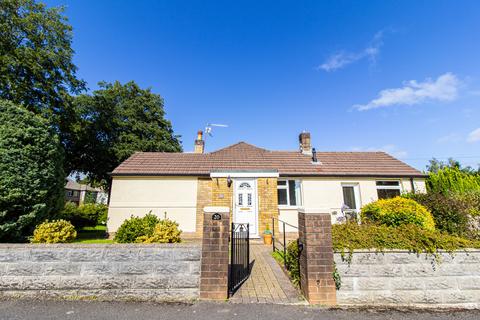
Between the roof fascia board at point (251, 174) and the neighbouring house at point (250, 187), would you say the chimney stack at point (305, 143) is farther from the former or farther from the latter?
the roof fascia board at point (251, 174)

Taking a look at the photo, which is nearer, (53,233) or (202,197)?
(53,233)

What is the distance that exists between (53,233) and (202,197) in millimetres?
5660

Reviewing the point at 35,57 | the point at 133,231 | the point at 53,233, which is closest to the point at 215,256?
the point at 133,231

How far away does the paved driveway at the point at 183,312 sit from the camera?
308 cm

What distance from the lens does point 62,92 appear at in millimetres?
14695

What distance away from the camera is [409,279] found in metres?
3.65

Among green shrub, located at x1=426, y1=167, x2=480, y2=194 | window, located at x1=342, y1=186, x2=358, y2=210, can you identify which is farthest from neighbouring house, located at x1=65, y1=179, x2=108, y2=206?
green shrub, located at x1=426, y1=167, x2=480, y2=194

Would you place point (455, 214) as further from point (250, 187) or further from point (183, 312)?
point (183, 312)

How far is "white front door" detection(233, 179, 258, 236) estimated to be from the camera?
933cm

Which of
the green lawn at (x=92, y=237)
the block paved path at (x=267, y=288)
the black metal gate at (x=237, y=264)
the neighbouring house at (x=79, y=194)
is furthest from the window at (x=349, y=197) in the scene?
the neighbouring house at (x=79, y=194)

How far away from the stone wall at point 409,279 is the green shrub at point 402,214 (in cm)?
222

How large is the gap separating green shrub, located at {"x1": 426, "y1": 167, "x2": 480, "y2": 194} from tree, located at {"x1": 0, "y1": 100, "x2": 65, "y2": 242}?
15.4 m

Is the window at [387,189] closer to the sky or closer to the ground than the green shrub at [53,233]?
closer to the sky

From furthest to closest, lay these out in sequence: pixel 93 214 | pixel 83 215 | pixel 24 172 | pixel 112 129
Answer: pixel 112 129 → pixel 93 214 → pixel 83 215 → pixel 24 172
